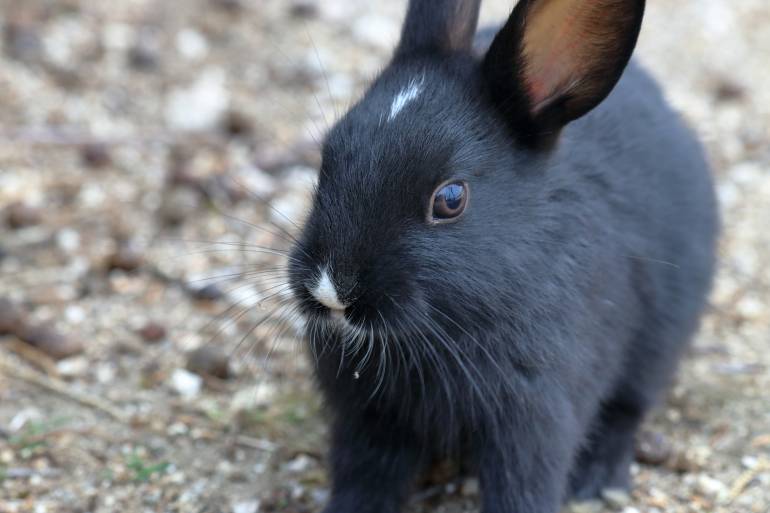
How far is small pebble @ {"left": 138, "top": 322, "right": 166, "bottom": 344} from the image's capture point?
5.04m

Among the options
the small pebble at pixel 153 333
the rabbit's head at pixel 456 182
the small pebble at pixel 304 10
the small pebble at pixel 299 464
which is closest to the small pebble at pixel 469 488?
the small pebble at pixel 299 464

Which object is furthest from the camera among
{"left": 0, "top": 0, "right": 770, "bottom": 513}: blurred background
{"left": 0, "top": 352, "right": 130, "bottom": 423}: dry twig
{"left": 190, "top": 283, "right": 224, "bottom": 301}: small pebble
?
{"left": 190, "top": 283, "right": 224, "bottom": 301}: small pebble

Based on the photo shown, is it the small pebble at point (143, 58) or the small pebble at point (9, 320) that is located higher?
the small pebble at point (143, 58)

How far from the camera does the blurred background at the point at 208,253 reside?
4.19 m

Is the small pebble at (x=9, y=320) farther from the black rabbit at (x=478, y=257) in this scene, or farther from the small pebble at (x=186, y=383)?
the black rabbit at (x=478, y=257)

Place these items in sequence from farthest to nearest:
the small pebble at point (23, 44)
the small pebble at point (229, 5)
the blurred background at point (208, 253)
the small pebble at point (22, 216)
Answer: the small pebble at point (229, 5) → the small pebble at point (23, 44) → the small pebble at point (22, 216) → the blurred background at point (208, 253)

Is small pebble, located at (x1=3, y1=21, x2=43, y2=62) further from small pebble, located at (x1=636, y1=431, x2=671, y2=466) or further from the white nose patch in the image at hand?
small pebble, located at (x1=636, y1=431, x2=671, y2=466)

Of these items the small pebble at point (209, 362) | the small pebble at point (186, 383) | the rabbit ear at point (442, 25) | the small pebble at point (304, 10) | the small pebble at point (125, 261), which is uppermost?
the small pebble at point (304, 10)

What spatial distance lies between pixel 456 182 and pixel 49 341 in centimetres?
243

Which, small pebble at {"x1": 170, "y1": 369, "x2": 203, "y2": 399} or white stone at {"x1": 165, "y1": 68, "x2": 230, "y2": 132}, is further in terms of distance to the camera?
white stone at {"x1": 165, "y1": 68, "x2": 230, "y2": 132}

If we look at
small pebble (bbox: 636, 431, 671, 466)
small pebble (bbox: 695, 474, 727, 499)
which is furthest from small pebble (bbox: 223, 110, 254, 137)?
small pebble (bbox: 695, 474, 727, 499)

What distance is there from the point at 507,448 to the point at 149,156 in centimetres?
357

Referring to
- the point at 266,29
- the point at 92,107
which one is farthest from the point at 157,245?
the point at 266,29

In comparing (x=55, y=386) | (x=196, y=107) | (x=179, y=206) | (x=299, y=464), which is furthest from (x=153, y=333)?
(x=196, y=107)
